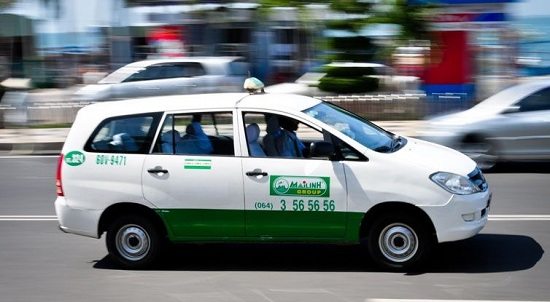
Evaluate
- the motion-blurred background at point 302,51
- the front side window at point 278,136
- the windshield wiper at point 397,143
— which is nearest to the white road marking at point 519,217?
the windshield wiper at point 397,143

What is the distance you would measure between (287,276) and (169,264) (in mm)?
1227

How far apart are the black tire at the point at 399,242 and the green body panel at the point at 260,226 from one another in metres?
0.18

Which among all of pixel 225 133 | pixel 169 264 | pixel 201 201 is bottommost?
pixel 169 264

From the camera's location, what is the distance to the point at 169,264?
8.83 m

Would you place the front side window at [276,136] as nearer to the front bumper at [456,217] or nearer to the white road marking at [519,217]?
the front bumper at [456,217]

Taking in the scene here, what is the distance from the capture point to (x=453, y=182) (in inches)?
316

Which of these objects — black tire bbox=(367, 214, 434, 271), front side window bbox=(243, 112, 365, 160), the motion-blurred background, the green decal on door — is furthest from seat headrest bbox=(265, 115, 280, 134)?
the motion-blurred background

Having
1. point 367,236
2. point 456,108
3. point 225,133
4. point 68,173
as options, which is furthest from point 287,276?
point 456,108

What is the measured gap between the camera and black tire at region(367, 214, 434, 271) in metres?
8.11

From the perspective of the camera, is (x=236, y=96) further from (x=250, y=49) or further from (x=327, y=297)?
(x=250, y=49)

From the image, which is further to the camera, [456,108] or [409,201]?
[456,108]

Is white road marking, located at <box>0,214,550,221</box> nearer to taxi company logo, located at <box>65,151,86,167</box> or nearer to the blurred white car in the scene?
taxi company logo, located at <box>65,151,86,167</box>

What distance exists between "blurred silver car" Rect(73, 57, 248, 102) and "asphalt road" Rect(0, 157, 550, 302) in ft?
35.4

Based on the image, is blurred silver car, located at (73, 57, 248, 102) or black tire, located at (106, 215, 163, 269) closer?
black tire, located at (106, 215, 163, 269)
